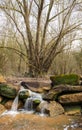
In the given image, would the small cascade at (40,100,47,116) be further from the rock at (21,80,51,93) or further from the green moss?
the green moss

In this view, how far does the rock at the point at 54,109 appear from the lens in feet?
26.8

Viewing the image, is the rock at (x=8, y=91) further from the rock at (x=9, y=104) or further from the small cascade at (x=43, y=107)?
the small cascade at (x=43, y=107)

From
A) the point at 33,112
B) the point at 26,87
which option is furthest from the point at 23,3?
the point at 33,112

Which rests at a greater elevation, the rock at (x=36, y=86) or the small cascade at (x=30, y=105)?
the rock at (x=36, y=86)

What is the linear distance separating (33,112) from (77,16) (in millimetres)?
10243

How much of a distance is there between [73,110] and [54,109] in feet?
2.14

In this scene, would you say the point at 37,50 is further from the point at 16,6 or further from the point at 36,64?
the point at 16,6

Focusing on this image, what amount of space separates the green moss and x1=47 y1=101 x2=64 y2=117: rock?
1413 millimetres

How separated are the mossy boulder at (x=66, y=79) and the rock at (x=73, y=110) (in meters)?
1.34

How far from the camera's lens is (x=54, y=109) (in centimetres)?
833

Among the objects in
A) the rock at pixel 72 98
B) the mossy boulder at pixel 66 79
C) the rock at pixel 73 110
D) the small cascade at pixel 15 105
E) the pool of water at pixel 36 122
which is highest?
the mossy boulder at pixel 66 79

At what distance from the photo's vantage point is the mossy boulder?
9633 mm

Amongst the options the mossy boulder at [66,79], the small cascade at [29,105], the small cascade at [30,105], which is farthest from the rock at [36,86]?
the small cascade at [29,105]

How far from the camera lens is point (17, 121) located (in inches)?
291
